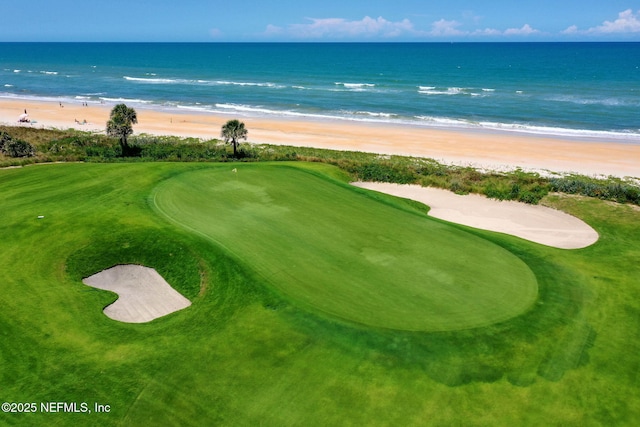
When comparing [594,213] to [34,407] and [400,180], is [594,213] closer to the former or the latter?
[400,180]

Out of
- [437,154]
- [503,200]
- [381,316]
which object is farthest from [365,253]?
[437,154]

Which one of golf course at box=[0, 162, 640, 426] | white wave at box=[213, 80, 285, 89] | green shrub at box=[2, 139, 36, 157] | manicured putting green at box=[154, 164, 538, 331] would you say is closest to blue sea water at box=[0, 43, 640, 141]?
white wave at box=[213, 80, 285, 89]

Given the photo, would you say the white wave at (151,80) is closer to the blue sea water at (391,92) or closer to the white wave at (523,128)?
the blue sea water at (391,92)

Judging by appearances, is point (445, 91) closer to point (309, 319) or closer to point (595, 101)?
point (595, 101)

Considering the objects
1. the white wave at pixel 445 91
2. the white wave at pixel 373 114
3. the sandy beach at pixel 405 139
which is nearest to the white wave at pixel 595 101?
the white wave at pixel 445 91

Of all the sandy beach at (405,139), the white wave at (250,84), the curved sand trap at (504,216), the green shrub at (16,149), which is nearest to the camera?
the curved sand trap at (504,216)

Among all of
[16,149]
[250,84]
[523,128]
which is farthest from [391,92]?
[16,149]
